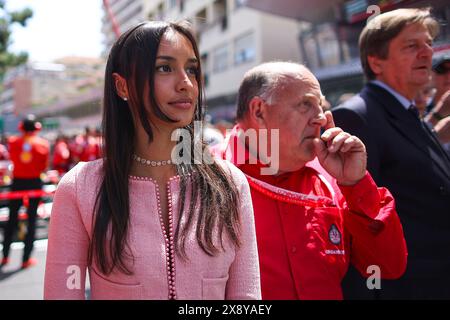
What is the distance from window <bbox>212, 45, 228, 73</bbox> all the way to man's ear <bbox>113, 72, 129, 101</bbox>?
23.9 metres

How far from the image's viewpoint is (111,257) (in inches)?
44.7

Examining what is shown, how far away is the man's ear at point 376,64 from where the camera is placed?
6.15 ft

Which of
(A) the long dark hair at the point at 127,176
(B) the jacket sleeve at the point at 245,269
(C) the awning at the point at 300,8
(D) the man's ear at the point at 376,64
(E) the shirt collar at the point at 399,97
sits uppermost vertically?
(C) the awning at the point at 300,8

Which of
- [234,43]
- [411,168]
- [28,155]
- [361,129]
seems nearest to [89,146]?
[28,155]

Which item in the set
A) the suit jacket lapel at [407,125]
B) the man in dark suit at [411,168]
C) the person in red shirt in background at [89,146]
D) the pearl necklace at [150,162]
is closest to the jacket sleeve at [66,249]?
the pearl necklace at [150,162]

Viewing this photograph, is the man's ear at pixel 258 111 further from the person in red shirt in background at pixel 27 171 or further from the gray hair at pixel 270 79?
the person in red shirt in background at pixel 27 171

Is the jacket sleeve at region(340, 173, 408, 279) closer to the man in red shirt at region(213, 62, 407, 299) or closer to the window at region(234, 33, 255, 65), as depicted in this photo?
the man in red shirt at region(213, 62, 407, 299)

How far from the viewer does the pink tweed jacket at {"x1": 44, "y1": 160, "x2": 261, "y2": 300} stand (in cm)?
114

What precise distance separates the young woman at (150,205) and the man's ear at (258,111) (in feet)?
1.16

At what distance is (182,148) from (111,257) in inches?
15.1

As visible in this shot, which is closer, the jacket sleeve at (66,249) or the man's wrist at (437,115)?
the jacket sleeve at (66,249)

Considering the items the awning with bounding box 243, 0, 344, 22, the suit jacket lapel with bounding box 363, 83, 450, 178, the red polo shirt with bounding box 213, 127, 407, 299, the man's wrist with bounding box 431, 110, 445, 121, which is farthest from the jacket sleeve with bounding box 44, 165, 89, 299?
the awning with bounding box 243, 0, 344, 22
